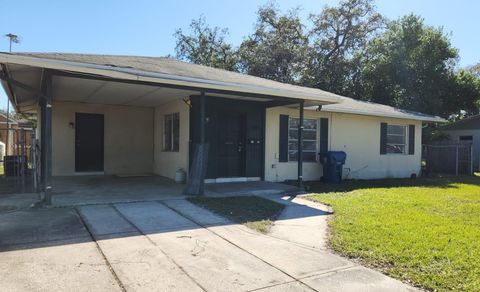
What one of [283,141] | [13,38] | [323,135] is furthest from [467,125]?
[13,38]

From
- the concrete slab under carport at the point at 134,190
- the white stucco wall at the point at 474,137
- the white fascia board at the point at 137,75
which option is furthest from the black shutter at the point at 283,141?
the white stucco wall at the point at 474,137

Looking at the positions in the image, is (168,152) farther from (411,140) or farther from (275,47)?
(275,47)

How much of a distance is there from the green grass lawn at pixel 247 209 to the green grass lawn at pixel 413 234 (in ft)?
3.55

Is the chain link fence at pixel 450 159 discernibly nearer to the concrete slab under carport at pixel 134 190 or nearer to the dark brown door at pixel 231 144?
the dark brown door at pixel 231 144

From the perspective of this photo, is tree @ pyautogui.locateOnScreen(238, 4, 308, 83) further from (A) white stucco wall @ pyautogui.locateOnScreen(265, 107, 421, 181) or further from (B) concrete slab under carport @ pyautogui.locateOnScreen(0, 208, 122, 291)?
(B) concrete slab under carport @ pyautogui.locateOnScreen(0, 208, 122, 291)

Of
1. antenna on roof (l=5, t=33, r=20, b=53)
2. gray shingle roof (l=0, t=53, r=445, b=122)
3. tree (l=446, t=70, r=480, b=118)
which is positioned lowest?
gray shingle roof (l=0, t=53, r=445, b=122)

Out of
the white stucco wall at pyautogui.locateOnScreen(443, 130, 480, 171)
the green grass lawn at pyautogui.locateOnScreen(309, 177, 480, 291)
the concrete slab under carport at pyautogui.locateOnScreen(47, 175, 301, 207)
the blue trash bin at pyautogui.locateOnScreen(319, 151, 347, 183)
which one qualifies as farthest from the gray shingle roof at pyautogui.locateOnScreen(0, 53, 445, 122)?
the white stucco wall at pyautogui.locateOnScreen(443, 130, 480, 171)

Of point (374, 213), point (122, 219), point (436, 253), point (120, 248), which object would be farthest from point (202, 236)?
point (374, 213)

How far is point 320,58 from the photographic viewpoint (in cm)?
2709

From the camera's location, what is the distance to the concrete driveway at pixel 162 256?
3.40m

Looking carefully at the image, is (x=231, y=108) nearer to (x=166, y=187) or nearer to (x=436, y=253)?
(x=166, y=187)

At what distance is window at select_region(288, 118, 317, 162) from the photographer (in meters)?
11.5

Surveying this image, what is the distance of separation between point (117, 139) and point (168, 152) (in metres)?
2.50

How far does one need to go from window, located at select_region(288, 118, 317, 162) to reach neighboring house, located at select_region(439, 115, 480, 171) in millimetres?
11910
